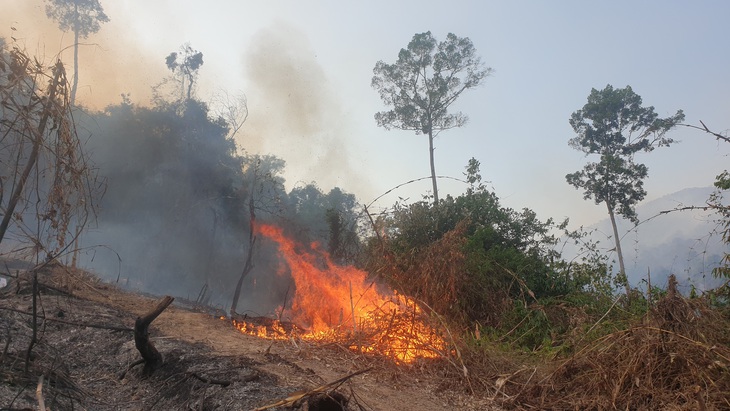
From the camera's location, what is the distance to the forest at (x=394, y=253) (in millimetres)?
4680

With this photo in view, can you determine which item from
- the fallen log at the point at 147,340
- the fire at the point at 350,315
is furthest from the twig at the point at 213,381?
the fire at the point at 350,315

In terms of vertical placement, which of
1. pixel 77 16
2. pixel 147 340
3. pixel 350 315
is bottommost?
pixel 147 340

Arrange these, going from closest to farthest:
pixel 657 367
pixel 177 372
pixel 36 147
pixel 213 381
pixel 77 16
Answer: pixel 36 147, pixel 213 381, pixel 177 372, pixel 657 367, pixel 77 16

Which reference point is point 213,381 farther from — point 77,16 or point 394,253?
point 77,16

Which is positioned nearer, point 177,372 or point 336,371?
point 177,372

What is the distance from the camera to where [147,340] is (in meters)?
5.95

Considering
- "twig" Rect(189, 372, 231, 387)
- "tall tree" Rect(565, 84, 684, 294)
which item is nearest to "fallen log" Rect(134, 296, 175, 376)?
"twig" Rect(189, 372, 231, 387)

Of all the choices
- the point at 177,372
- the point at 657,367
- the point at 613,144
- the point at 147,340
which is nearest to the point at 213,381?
the point at 177,372

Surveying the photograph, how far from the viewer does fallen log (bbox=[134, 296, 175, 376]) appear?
5789 mm

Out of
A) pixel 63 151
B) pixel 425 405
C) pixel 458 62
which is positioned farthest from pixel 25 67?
pixel 458 62

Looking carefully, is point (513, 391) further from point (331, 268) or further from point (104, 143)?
point (104, 143)

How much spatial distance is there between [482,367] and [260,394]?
4.30 metres

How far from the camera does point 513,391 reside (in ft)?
23.8

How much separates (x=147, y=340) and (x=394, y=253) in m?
7.49
